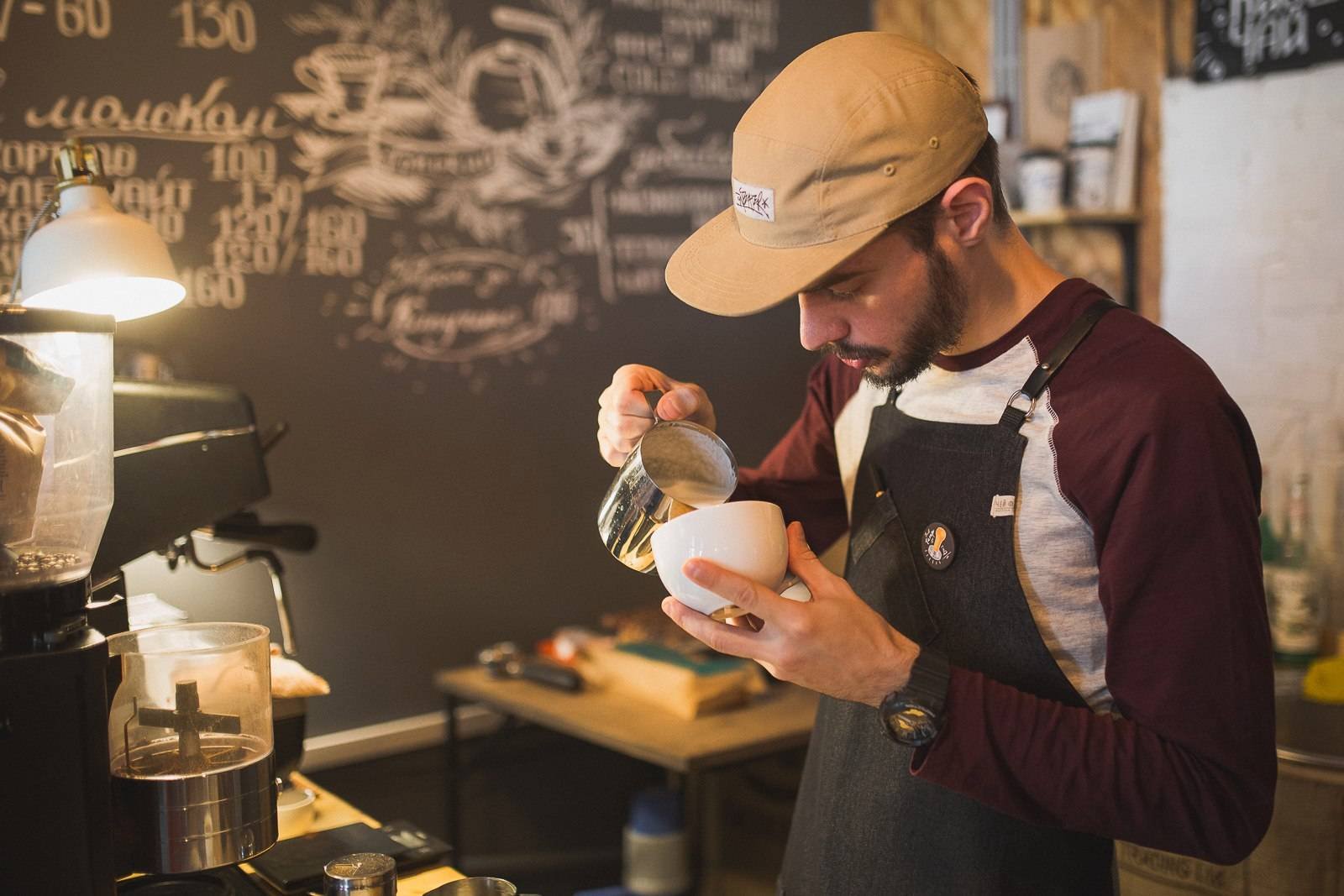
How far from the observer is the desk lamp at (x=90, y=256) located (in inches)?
60.6

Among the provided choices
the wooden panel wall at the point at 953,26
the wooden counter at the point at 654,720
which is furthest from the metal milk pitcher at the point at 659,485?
the wooden panel wall at the point at 953,26

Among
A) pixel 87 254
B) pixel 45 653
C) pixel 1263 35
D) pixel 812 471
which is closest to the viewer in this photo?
pixel 45 653

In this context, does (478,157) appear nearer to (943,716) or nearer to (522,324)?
(522,324)

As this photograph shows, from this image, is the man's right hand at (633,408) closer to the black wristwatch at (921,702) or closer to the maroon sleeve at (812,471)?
the maroon sleeve at (812,471)

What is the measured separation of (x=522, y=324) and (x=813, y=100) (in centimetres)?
172

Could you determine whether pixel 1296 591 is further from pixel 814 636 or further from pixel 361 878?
pixel 361 878

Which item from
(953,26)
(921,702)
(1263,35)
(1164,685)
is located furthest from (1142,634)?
(953,26)

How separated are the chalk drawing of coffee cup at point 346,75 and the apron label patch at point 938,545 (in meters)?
1.77

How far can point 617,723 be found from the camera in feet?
7.86

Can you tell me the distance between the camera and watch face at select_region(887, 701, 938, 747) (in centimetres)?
111

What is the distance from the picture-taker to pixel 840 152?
1177 millimetres

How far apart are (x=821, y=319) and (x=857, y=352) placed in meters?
0.05

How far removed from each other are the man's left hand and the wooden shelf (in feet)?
6.44

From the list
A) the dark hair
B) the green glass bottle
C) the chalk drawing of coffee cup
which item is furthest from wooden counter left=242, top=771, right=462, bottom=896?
the green glass bottle
